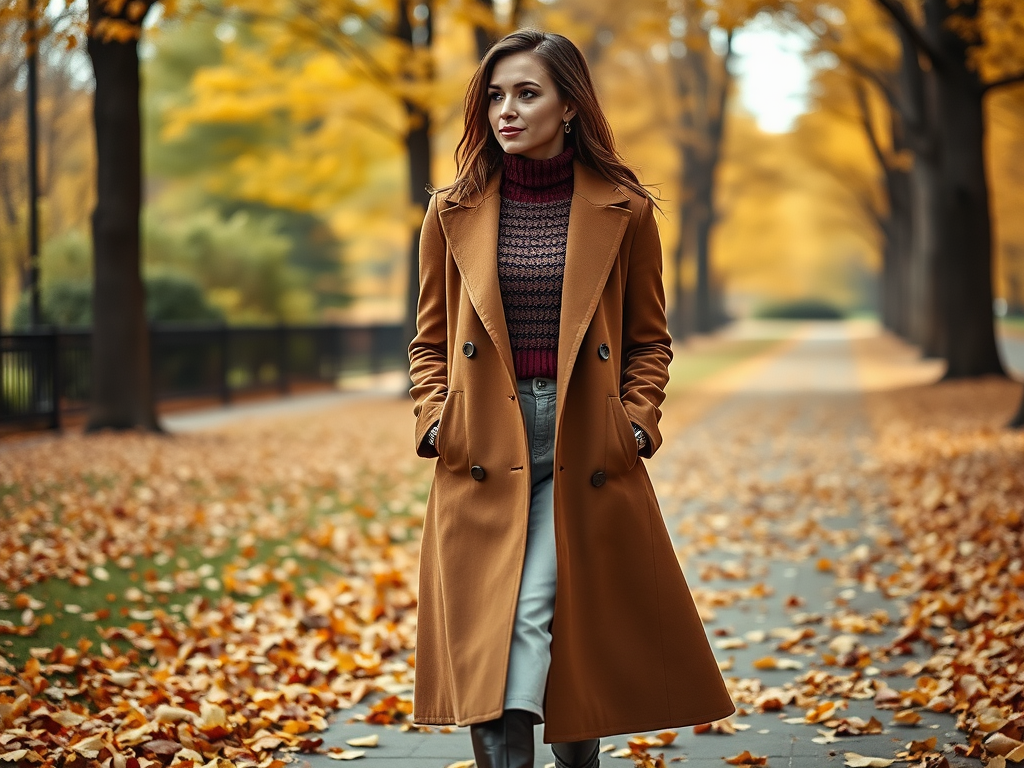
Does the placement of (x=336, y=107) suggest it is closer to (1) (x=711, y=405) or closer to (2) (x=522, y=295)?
(1) (x=711, y=405)

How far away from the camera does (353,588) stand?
687 cm

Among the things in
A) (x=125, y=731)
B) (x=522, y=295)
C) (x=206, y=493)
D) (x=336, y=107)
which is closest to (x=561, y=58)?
(x=522, y=295)

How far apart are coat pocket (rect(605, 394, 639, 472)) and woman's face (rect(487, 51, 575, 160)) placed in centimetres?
70

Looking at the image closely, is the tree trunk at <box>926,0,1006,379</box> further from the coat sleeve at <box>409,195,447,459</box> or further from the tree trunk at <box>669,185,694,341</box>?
the tree trunk at <box>669,185,694,341</box>

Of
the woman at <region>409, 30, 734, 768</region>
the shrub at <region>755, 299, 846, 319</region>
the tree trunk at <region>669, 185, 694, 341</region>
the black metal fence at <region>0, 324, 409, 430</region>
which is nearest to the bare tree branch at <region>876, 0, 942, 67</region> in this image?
the black metal fence at <region>0, 324, 409, 430</region>

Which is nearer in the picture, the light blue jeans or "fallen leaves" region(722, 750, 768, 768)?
the light blue jeans

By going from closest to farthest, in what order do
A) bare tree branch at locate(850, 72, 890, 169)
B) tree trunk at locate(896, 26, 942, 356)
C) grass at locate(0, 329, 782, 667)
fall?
grass at locate(0, 329, 782, 667) < tree trunk at locate(896, 26, 942, 356) < bare tree branch at locate(850, 72, 890, 169)

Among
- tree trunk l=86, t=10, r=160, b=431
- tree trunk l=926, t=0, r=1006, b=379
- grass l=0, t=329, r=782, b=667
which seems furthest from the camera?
tree trunk l=926, t=0, r=1006, b=379

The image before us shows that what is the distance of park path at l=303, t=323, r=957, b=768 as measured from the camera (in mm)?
4309

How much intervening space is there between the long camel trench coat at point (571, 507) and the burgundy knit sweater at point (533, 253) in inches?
1.9

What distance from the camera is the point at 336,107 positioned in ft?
67.4

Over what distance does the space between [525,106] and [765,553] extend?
5302 mm

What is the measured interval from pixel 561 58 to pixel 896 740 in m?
2.66

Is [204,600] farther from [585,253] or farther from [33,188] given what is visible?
[33,188]
